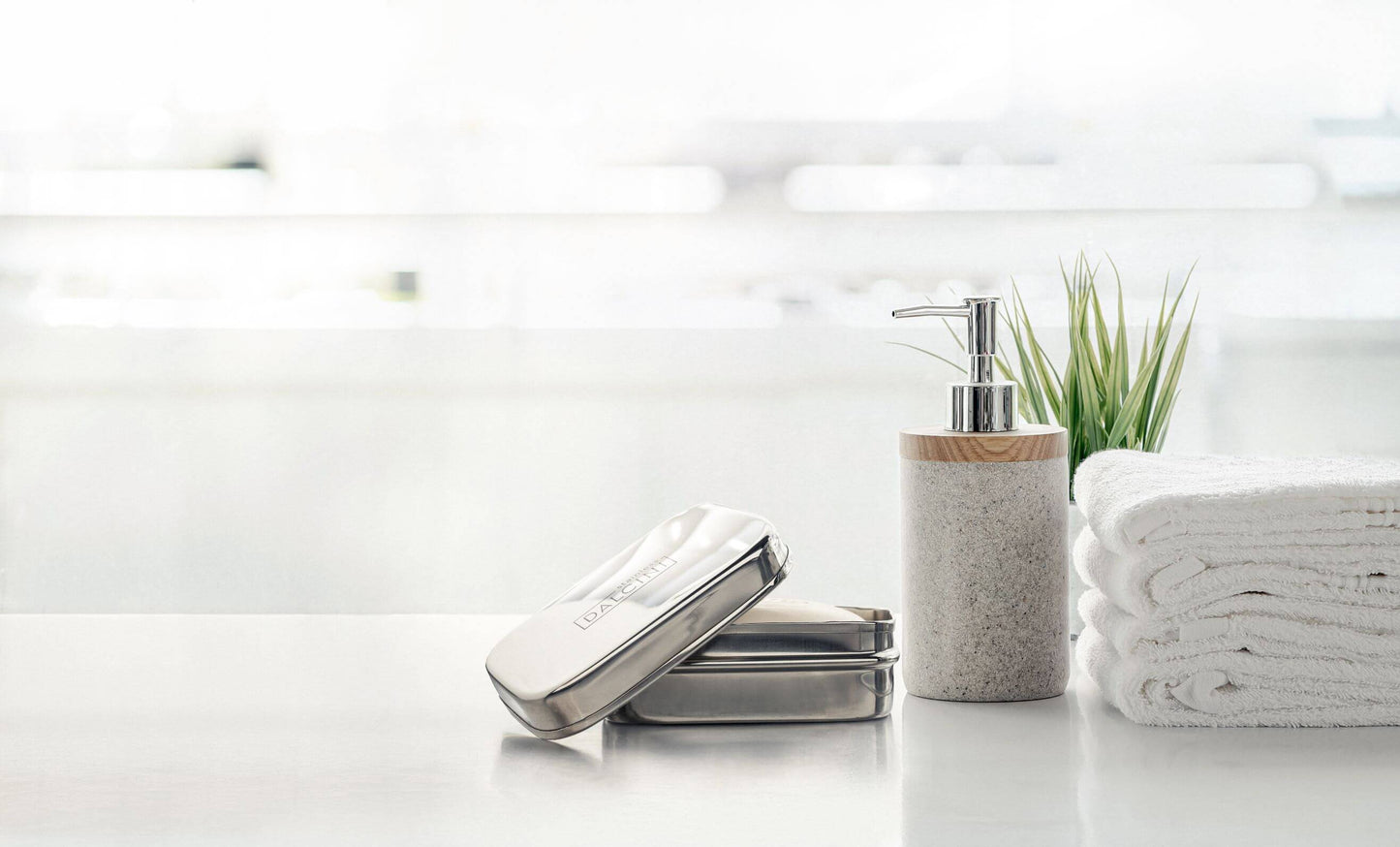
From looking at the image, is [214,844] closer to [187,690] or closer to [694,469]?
[187,690]

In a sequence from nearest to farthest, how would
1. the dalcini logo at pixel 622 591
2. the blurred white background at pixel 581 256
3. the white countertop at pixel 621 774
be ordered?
the white countertop at pixel 621 774
the dalcini logo at pixel 622 591
the blurred white background at pixel 581 256

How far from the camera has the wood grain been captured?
54cm

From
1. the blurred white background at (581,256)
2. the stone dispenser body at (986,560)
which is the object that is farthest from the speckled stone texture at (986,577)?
the blurred white background at (581,256)

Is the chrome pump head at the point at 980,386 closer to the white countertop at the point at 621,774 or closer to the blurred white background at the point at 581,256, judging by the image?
the white countertop at the point at 621,774

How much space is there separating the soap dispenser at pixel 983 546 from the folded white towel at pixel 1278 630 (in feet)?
0.20

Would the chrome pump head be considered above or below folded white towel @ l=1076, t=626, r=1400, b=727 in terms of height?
above

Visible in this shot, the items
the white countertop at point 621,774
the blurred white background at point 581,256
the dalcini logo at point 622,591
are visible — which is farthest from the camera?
the blurred white background at point 581,256

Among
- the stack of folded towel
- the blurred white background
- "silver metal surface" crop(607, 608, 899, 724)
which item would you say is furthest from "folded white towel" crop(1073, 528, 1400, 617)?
the blurred white background

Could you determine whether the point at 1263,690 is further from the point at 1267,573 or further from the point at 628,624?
the point at 628,624

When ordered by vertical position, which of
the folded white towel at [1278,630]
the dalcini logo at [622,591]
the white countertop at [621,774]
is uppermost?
the dalcini logo at [622,591]

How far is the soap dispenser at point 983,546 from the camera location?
0.54 metres

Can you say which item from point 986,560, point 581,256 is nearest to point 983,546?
point 986,560

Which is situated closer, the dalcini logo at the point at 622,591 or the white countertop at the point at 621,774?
the white countertop at the point at 621,774

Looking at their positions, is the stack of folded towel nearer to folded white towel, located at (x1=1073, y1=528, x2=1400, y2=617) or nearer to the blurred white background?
folded white towel, located at (x1=1073, y1=528, x2=1400, y2=617)
